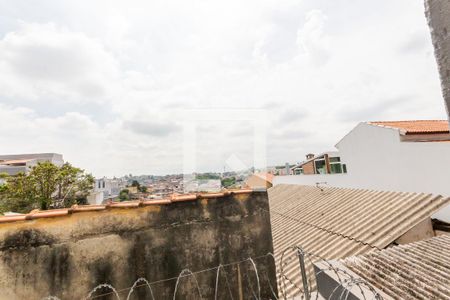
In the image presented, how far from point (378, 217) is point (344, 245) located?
6.08 feet

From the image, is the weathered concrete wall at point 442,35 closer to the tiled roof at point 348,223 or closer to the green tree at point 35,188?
the tiled roof at point 348,223

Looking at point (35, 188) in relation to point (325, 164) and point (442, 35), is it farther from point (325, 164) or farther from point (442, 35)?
point (325, 164)

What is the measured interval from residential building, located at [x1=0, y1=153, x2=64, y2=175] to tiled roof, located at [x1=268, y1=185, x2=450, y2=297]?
A: 59.0 meters

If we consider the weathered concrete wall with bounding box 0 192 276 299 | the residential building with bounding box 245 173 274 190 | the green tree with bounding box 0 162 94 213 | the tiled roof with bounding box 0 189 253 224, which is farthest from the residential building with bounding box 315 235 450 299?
the residential building with bounding box 245 173 274 190

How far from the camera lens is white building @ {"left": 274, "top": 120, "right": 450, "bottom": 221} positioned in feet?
44.1

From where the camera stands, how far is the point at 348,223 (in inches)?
335

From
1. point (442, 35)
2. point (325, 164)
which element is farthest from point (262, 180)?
point (442, 35)

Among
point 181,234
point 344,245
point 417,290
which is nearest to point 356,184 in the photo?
point 344,245

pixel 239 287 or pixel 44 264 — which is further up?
pixel 44 264

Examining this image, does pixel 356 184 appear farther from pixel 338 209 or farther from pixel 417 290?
pixel 417 290

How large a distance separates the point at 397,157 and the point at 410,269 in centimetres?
1524

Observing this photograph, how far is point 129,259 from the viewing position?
3658 millimetres

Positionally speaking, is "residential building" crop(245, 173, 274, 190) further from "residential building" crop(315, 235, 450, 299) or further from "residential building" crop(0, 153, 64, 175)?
"residential building" crop(0, 153, 64, 175)

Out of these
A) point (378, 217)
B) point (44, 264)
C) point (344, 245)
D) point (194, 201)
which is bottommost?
point (344, 245)
